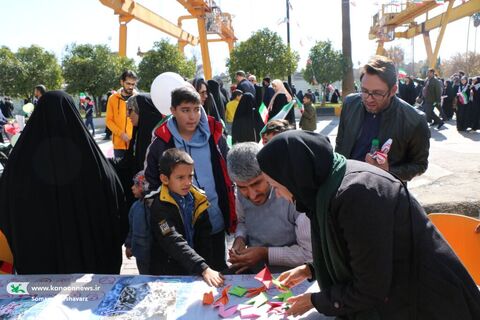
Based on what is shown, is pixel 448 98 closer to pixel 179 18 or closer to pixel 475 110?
pixel 475 110

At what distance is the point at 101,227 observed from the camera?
7.83 feet

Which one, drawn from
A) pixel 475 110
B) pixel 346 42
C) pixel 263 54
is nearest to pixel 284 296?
pixel 475 110

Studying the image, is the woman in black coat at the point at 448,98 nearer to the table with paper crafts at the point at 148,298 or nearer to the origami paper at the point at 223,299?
the table with paper crafts at the point at 148,298

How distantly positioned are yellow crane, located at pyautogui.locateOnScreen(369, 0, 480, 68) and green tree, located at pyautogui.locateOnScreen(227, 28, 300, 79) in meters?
8.60

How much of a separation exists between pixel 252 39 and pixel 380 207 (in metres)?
21.9

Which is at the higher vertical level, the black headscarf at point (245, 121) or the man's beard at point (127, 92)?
the man's beard at point (127, 92)

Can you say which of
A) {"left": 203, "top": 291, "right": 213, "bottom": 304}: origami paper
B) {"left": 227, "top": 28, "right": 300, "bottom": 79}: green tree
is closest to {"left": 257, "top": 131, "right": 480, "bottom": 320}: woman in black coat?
{"left": 203, "top": 291, "right": 213, "bottom": 304}: origami paper

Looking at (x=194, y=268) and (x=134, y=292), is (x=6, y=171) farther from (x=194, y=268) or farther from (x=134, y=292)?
(x=194, y=268)

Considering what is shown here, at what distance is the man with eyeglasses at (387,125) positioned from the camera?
2.43 metres

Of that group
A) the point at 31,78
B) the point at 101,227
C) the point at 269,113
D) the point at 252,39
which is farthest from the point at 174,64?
the point at 101,227

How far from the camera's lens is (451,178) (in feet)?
20.9

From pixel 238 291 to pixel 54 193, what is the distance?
45.7 inches

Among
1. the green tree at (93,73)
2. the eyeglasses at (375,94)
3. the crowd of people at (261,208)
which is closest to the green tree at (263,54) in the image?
the green tree at (93,73)

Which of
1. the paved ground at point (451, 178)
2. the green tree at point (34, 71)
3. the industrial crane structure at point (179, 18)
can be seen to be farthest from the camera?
the green tree at point (34, 71)
